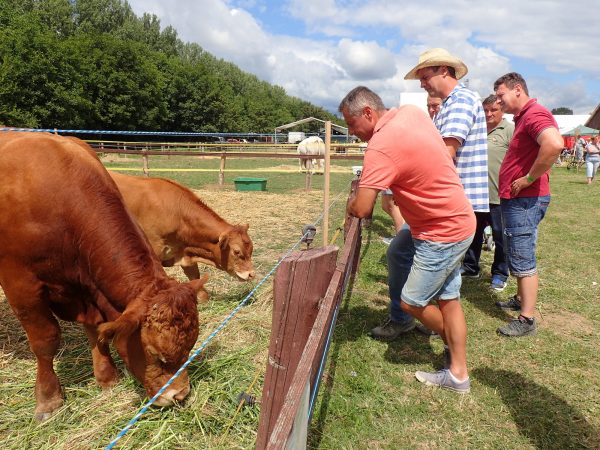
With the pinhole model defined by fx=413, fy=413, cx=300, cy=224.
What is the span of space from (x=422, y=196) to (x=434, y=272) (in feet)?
1.82

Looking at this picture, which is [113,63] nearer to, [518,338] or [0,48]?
[0,48]

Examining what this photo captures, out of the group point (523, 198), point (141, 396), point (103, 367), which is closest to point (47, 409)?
point (103, 367)

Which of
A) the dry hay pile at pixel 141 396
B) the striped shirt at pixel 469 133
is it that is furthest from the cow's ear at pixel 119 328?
the striped shirt at pixel 469 133

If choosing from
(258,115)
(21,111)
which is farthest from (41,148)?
(258,115)

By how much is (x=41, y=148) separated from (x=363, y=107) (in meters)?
2.35

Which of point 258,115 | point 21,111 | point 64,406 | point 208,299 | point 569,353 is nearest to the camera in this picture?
point 64,406

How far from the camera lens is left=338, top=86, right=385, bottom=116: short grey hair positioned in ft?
9.09

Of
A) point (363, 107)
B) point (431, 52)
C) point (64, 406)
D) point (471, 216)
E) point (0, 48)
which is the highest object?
point (0, 48)

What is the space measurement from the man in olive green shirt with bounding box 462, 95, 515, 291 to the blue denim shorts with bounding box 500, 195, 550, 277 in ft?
4.49

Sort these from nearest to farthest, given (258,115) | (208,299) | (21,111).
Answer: (208,299) → (21,111) → (258,115)

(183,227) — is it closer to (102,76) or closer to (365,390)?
(365,390)

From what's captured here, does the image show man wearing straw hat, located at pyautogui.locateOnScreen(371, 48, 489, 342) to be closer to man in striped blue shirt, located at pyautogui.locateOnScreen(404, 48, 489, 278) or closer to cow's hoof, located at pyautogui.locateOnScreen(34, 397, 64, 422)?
man in striped blue shirt, located at pyautogui.locateOnScreen(404, 48, 489, 278)

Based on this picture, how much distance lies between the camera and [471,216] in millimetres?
2914

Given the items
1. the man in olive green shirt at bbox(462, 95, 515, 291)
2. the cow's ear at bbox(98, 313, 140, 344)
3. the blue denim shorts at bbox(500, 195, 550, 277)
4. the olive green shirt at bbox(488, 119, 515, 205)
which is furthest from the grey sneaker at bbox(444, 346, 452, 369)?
the olive green shirt at bbox(488, 119, 515, 205)
